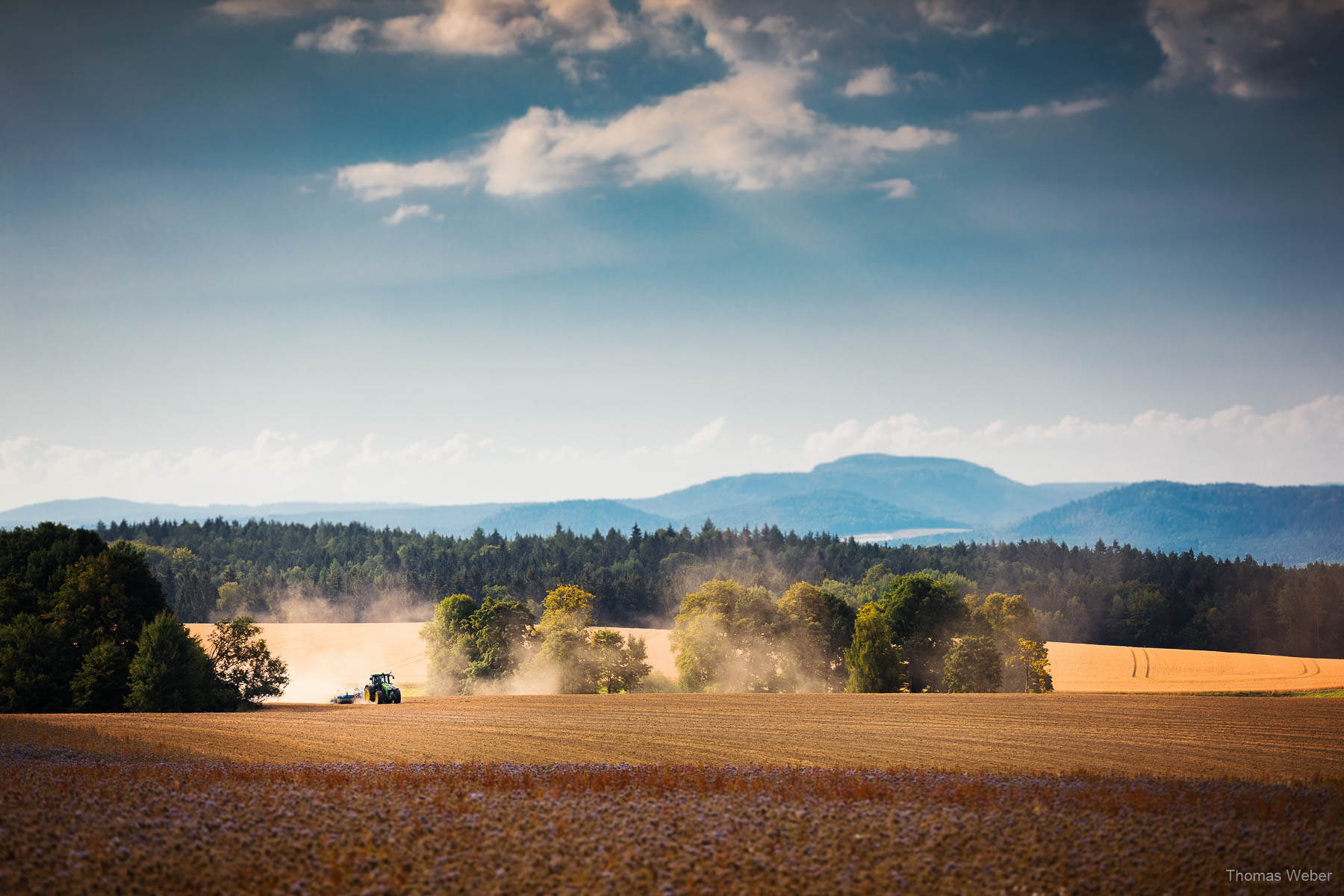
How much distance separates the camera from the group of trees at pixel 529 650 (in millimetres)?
79750

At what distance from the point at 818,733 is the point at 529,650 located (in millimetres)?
50534

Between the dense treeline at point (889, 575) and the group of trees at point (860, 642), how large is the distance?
4049cm

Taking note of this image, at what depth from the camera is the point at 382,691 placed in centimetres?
6688

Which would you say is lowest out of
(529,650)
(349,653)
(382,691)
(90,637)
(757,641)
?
(349,653)

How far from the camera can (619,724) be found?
43938 mm

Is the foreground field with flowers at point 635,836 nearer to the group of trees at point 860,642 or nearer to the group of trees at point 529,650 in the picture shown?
the group of trees at point 860,642

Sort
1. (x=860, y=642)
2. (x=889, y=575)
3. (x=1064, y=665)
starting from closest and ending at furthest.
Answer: (x=860, y=642) < (x=1064, y=665) < (x=889, y=575)

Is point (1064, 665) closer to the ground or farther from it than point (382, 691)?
closer to the ground

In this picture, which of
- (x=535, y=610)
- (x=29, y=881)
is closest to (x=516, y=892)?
(x=29, y=881)

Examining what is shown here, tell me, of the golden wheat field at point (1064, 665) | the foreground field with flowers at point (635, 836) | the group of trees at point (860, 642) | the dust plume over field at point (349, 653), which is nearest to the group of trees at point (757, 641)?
the group of trees at point (860, 642)

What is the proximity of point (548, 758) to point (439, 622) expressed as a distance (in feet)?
196

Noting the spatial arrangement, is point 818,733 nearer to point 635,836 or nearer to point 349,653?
point 635,836

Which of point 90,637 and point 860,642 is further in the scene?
point 860,642

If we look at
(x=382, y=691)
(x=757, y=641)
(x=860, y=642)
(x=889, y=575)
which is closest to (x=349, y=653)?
(x=382, y=691)
